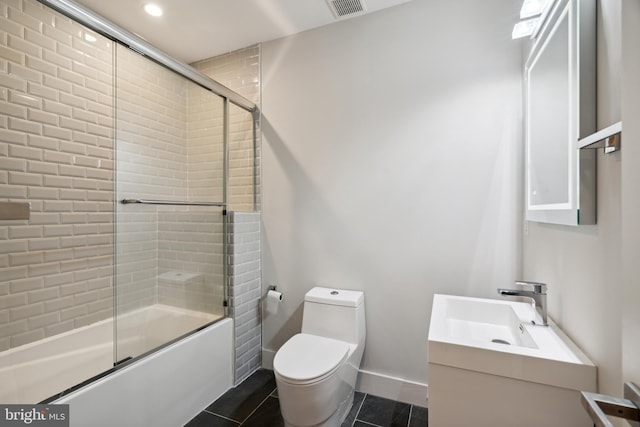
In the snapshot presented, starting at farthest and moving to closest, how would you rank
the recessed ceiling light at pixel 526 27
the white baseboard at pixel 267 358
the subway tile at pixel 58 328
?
the white baseboard at pixel 267 358, the subway tile at pixel 58 328, the recessed ceiling light at pixel 526 27

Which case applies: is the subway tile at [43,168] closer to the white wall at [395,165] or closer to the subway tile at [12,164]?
the subway tile at [12,164]

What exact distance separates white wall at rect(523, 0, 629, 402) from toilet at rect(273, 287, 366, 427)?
1.10m

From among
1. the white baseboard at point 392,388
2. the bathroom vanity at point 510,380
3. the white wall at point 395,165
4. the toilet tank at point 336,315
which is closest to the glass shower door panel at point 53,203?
the white wall at point 395,165

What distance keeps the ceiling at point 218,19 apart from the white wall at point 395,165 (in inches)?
4.4

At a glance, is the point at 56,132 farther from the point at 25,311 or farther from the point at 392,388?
the point at 392,388

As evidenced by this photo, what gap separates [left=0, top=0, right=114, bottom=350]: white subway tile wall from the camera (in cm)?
162

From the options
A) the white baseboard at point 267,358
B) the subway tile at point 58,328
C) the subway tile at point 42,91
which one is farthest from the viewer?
the white baseboard at point 267,358

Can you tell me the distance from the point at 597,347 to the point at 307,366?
3.95ft

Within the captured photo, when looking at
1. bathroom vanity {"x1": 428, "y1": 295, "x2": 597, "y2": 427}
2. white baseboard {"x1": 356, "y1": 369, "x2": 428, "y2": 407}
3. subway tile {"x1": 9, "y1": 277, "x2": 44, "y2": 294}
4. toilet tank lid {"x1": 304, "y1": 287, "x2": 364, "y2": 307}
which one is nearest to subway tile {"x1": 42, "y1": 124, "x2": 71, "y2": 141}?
subway tile {"x1": 9, "y1": 277, "x2": 44, "y2": 294}

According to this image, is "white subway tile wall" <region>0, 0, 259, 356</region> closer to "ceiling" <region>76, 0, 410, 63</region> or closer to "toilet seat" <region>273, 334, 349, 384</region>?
"ceiling" <region>76, 0, 410, 63</region>

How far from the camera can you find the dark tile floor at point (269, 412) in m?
1.70

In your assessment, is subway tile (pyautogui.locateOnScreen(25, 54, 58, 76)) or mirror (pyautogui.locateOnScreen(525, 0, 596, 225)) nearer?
mirror (pyautogui.locateOnScreen(525, 0, 596, 225))

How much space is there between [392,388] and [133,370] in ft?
5.22

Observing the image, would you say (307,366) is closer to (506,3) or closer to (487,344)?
(487,344)
